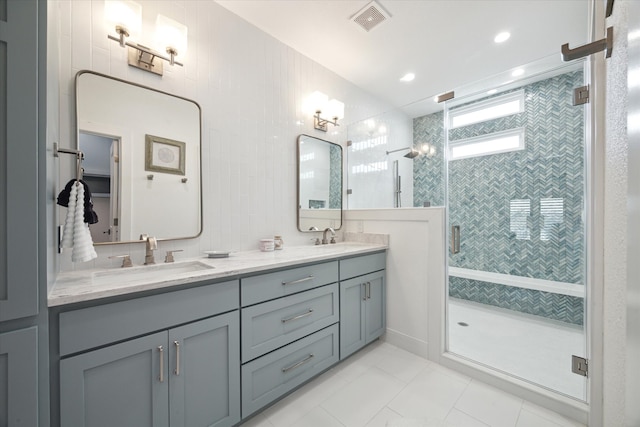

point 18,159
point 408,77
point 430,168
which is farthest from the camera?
point 408,77

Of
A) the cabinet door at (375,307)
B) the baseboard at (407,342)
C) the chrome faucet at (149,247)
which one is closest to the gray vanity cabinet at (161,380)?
the chrome faucet at (149,247)

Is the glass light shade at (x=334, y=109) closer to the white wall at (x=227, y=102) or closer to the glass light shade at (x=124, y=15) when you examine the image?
the white wall at (x=227, y=102)

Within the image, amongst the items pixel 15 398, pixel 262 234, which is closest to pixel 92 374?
pixel 15 398

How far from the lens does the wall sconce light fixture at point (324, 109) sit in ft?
8.18

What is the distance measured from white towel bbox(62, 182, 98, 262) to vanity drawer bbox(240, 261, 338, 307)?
0.68 metres

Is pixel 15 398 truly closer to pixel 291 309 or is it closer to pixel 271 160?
pixel 291 309

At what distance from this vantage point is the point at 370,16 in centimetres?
194

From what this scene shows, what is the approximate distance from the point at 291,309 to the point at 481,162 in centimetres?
272

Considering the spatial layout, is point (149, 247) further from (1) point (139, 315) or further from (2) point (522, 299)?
(2) point (522, 299)

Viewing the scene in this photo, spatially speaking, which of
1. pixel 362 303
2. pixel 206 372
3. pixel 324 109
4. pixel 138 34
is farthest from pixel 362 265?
pixel 138 34

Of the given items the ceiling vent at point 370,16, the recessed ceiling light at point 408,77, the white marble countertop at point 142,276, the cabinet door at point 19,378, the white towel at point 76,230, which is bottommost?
the cabinet door at point 19,378

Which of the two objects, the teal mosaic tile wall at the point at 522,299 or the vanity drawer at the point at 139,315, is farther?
the teal mosaic tile wall at the point at 522,299

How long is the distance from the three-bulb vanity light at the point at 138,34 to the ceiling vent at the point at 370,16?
1270mm

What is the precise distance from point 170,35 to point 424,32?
1.95m
